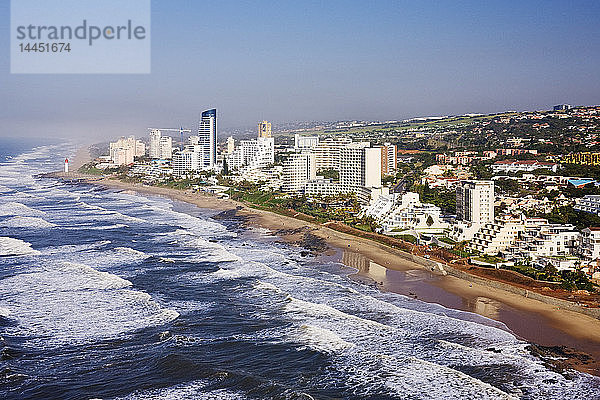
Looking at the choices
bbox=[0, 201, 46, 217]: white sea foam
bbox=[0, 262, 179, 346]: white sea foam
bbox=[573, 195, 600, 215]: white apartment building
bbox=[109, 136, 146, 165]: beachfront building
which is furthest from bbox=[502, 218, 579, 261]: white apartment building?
bbox=[109, 136, 146, 165]: beachfront building

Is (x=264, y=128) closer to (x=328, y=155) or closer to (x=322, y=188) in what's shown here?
(x=328, y=155)

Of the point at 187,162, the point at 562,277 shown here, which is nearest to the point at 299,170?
the point at 187,162

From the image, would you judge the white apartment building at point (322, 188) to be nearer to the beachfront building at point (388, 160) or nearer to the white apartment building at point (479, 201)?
the beachfront building at point (388, 160)

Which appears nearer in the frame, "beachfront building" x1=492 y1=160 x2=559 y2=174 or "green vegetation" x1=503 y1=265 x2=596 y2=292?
"green vegetation" x1=503 y1=265 x2=596 y2=292

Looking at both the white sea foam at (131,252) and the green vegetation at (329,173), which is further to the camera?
the green vegetation at (329,173)

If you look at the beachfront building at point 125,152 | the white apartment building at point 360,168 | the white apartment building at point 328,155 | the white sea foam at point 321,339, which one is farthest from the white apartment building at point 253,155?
the white sea foam at point 321,339

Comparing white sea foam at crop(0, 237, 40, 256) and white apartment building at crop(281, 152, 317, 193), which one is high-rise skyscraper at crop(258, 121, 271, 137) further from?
white sea foam at crop(0, 237, 40, 256)

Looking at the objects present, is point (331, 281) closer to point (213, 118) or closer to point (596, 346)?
point (596, 346)
